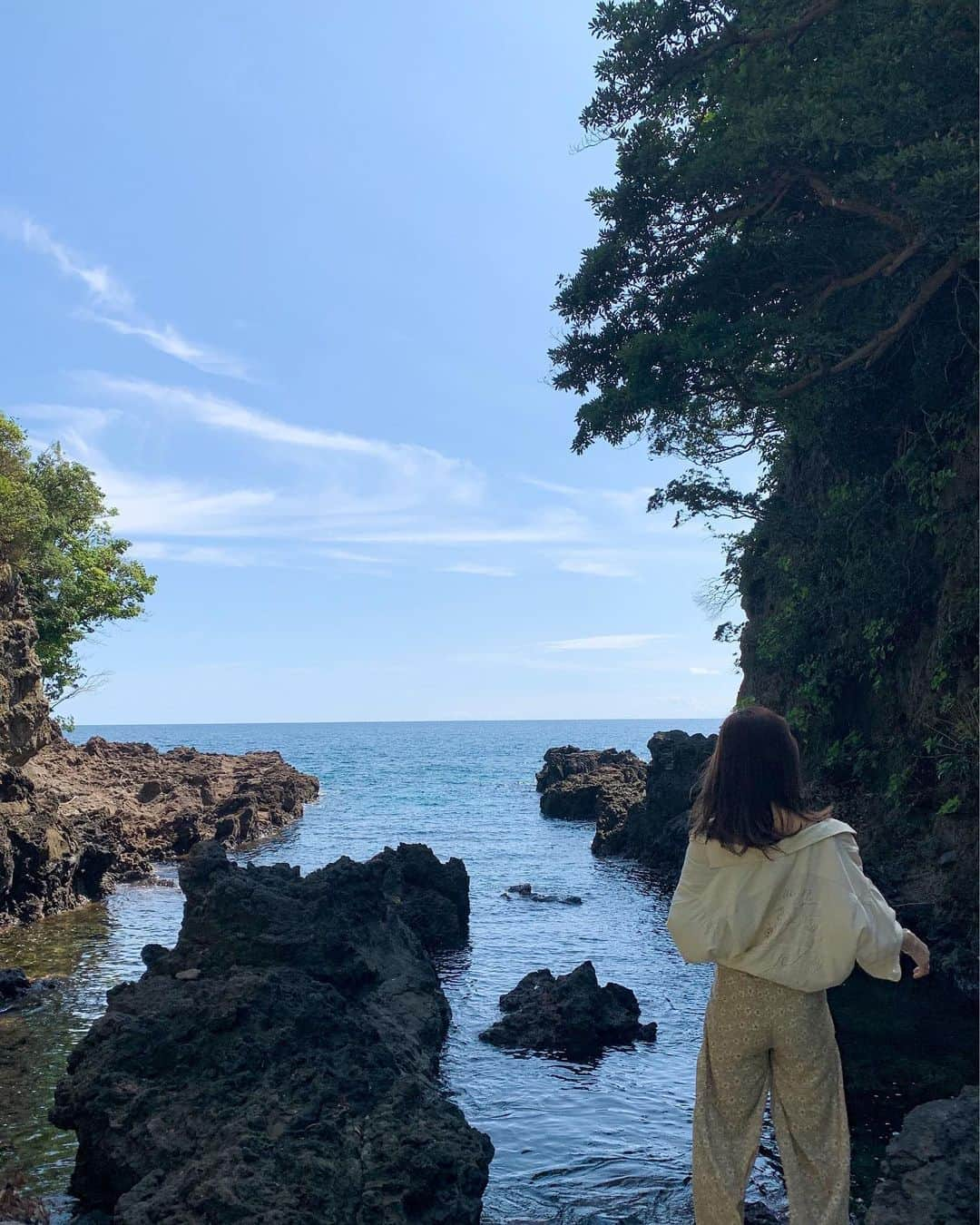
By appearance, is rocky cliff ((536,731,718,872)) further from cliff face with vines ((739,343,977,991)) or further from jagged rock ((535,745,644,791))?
jagged rock ((535,745,644,791))

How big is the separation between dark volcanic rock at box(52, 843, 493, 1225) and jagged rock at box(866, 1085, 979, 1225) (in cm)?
216

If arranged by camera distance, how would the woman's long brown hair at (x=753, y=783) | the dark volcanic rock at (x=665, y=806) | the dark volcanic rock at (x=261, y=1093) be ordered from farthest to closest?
the dark volcanic rock at (x=665, y=806) < the dark volcanic rock at (x=261, y=1093) < the woman's long brown hair at (x=753, y=783)

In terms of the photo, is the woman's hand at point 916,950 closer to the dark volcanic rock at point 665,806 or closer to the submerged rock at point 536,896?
the submerged rock at point 536,896

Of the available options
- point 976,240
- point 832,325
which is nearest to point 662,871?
point 832,325

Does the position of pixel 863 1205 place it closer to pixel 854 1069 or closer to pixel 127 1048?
pixel 854 1069

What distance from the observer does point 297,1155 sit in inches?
201

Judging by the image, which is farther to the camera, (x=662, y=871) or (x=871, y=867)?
(x=662, y=871)

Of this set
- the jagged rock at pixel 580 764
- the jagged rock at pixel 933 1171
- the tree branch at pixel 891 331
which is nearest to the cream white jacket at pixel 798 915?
the jagged rock at pixel 933 1171

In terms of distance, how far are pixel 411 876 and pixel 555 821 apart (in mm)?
23107

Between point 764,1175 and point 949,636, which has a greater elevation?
point 949,636

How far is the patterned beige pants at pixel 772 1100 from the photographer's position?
160 inches

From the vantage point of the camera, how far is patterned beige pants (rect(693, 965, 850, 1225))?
13.3ft

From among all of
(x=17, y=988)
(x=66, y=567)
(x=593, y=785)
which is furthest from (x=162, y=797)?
(x=17, y=988)

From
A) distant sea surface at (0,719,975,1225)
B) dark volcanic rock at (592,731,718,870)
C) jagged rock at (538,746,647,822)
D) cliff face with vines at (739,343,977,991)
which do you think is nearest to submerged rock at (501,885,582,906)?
distant sea surface at (0,719,975,1225)
